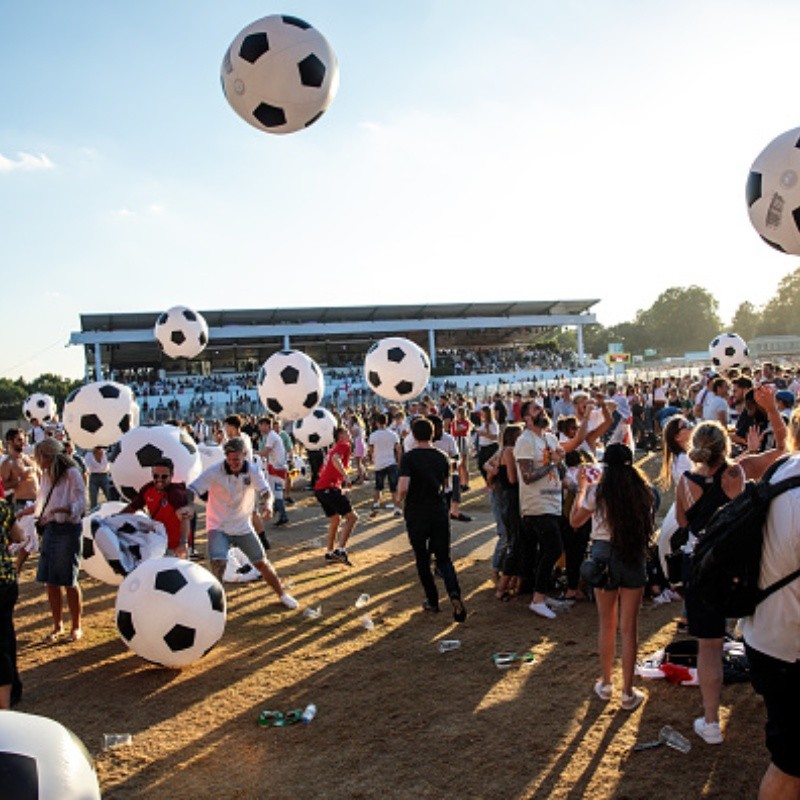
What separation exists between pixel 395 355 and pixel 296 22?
713 centimetres

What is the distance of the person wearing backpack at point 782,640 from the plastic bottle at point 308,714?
2715 millimetres

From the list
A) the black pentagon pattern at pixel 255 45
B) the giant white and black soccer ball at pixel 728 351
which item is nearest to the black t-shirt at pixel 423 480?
the black pentagon pattern at pixel 255 45

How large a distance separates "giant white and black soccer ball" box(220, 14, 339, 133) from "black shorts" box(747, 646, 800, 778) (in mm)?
4733

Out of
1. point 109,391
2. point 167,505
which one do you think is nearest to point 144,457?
point 167,505

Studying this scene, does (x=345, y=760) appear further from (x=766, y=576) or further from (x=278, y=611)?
(x=278, y=611)

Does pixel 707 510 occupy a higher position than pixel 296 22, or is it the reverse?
pixel 296 22

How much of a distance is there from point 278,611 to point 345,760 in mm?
2957

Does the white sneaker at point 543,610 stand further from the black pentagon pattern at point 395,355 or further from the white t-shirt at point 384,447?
the black pentagon pattern at point 395,355

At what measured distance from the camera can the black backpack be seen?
7.97 feet

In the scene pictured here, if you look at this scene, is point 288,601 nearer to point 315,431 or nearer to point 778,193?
point 778,193

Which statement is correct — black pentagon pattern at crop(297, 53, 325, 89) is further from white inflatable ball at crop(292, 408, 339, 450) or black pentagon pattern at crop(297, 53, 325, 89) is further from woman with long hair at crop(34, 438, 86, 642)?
white inflatable ball at crop(292, 408, 339, 450)

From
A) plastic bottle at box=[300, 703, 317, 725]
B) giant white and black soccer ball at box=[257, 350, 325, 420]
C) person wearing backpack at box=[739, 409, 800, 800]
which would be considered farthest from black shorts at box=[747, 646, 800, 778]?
giant white and black soccer ball at box=[257, 350, 325, 420]

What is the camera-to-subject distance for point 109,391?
31.6ft

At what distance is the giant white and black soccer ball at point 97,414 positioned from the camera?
939cm
